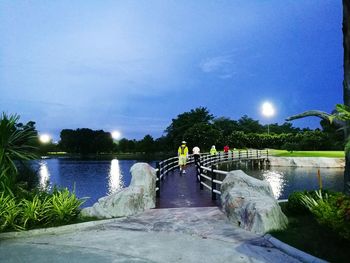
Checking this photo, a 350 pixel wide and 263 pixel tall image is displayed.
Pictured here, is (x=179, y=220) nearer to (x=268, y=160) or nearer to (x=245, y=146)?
(x=268, y=160)

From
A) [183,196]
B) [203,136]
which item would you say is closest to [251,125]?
[203,136]

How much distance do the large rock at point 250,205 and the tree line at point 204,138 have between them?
107 inches

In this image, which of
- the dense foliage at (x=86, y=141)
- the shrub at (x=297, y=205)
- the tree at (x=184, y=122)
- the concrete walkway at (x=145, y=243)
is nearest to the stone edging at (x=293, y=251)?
the concrete walkway at (x=145, y=243)

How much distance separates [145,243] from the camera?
29.2 ft

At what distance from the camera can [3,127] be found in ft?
39.8

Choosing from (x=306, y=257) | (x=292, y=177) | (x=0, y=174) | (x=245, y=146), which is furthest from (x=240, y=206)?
(x=245, y=146)

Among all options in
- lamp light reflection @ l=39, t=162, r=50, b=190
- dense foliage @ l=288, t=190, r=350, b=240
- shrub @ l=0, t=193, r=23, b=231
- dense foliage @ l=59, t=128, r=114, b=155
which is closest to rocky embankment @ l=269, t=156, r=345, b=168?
lamp light reflection @ l=39, t=162, r=50, b=190

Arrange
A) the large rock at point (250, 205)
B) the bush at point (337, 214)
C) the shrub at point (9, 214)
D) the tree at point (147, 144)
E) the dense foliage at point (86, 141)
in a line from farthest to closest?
the dense foliage at point (86, 141), the tree at point (147, 144), the shrub at point (9, 214), the large rock at point (250, 205), the bush at point (337, 214)

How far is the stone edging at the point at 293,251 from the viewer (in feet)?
24.8

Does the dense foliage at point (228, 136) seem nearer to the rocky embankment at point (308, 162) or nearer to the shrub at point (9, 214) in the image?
the rocky embankment at point (308, 162)

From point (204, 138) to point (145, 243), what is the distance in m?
77.7

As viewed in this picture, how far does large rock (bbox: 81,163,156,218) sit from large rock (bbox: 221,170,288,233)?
2.66 metres

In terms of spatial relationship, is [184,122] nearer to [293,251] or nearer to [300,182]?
[300,182]

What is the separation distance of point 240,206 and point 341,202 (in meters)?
3.43
